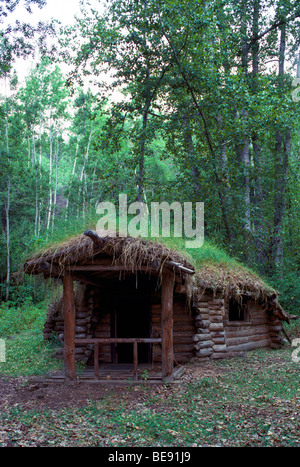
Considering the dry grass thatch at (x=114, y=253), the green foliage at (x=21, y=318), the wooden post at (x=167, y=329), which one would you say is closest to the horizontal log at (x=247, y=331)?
the wooden post at (x=167, y=329)

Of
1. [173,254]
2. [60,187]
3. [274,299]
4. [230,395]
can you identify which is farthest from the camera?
[60,187]

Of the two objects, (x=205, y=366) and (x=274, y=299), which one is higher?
(x=274, y=299)

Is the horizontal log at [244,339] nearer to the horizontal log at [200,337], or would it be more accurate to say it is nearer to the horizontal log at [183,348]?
the horizontal log at [200,337]

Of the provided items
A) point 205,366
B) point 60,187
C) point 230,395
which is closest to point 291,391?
point 230,395

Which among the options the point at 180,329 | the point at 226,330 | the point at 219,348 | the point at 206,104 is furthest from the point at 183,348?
the point at 206,104

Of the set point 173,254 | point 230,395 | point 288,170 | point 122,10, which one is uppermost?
point 122,10

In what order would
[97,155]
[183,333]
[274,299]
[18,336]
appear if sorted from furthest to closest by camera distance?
[97,155] → [18,336] → [274,299] → [183,333]

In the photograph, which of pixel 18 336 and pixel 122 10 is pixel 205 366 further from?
pixel 122 10

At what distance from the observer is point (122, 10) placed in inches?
672

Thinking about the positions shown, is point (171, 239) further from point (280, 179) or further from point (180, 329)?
point (280, 179)

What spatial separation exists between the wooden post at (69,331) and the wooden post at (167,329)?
196 centimetres

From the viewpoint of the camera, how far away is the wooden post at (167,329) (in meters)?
8.88

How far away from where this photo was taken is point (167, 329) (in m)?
9.01

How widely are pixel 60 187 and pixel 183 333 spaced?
108 feet
